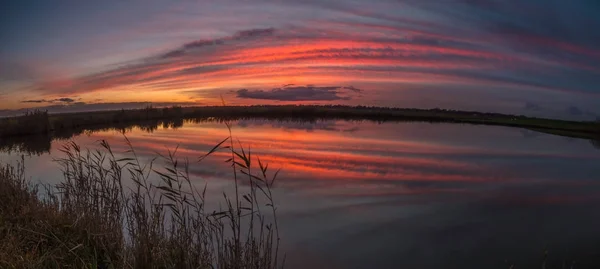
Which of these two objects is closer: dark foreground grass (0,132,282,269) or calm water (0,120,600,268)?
dark foreground grass (0,132,282,269)

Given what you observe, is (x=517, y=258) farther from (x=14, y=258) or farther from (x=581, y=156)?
(x=581, y=156)

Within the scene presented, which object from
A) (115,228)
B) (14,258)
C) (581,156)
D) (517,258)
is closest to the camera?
(14,258)

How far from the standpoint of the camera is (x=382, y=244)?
10.1 m

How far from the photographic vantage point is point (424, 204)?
14.3m

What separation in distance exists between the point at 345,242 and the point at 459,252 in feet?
8.19

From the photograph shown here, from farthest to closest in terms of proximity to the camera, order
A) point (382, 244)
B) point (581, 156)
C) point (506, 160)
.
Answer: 1. point (581, 156)
2. point (506, 160)
3. point (382, 244)

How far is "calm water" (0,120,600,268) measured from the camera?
946 centimetres

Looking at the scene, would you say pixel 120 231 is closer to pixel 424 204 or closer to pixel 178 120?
pixel 424 204

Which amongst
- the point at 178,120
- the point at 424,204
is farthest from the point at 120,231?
the point at 178,120

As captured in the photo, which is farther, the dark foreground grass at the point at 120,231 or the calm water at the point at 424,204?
the calm water at the point at 424,204

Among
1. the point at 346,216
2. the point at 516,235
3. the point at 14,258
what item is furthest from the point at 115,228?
the point at 516,235

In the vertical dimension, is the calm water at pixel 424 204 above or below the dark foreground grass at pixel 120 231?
below

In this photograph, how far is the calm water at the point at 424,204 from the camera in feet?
31.0

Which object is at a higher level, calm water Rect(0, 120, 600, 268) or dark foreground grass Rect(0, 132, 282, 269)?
dark foreground grass Rect(0, 132, 282, 269)
